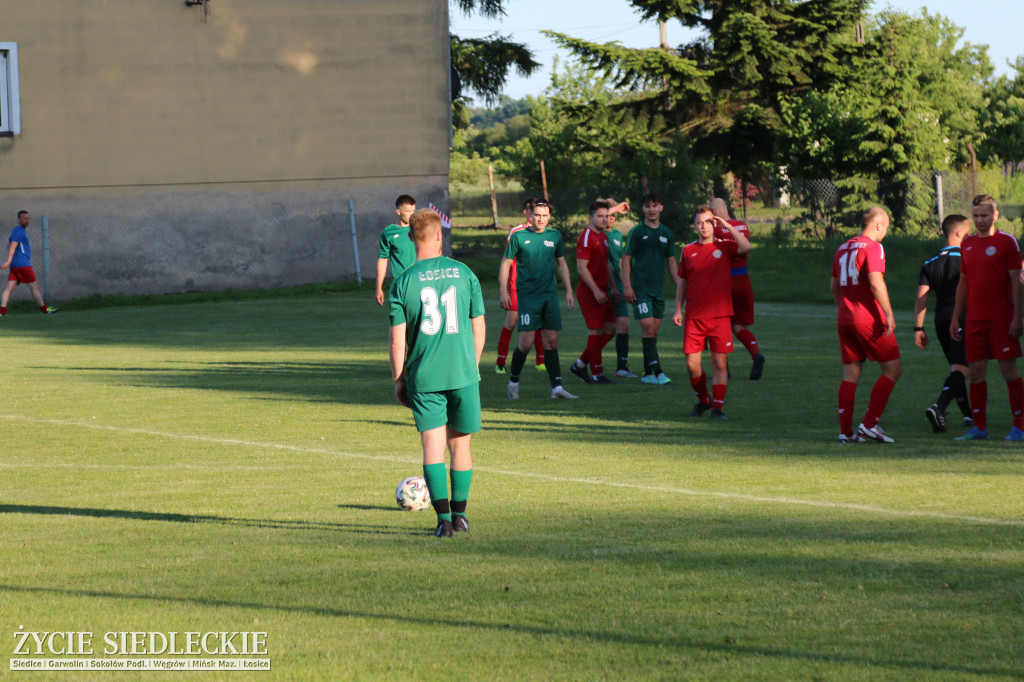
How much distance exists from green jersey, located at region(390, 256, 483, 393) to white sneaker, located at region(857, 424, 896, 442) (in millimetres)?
4620

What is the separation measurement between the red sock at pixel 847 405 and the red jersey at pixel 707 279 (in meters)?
1.79

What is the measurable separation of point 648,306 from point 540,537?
812 centimetres

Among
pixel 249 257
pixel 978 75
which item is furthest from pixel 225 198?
pixel 978 75

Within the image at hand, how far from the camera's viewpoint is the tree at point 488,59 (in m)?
39.9

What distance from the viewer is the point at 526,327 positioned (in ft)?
44.3

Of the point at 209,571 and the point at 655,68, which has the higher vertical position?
the point at 655,68

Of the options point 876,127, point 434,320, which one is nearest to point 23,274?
point 434,320

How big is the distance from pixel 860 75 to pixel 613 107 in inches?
349

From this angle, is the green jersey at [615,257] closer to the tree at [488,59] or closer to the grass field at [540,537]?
the grass field at [540,537]

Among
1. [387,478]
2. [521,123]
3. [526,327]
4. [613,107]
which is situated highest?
[521,123]

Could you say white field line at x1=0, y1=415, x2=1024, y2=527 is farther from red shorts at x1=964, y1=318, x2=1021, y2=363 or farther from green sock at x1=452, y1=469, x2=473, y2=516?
red shorts at x1=964, y1=318, x2=1021, y2=363

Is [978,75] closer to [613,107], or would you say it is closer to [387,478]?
[613,107]

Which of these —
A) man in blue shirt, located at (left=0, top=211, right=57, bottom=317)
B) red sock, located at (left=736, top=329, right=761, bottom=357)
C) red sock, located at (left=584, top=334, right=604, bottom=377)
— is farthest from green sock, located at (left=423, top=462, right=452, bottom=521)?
man in blue shirt, located at (left=0, top=211, right=57, bottom=317)

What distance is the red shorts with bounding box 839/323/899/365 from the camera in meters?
10.2
